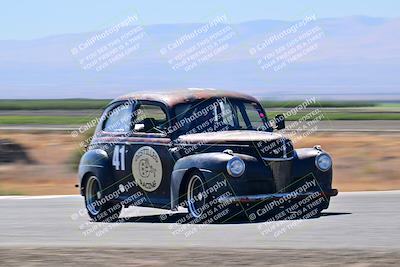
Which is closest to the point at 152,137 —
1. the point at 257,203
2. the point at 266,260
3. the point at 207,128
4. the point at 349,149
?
the point at 207,128

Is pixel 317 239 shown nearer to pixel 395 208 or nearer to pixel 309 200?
pixel 309 200

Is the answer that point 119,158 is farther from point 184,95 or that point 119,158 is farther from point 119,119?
point 184,95

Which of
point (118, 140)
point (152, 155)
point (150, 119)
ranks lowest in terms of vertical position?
point (152, 155)

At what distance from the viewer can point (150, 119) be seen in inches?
590

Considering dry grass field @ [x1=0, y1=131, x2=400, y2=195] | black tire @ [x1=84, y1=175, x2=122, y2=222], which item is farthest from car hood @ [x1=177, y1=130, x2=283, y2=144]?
dry grass field @ [x1=0, y1=131, x2=400, y2=195]

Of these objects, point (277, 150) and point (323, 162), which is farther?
point (323, 162)

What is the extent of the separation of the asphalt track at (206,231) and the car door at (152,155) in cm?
42

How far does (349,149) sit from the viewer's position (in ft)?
116

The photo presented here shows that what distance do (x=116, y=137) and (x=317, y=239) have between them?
4332mm

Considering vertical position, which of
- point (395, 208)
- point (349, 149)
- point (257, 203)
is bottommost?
point (349, 149)

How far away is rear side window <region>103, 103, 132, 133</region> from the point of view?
15391 mm

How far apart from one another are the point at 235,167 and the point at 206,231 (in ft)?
3.19

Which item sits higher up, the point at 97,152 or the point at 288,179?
the point at 97,152

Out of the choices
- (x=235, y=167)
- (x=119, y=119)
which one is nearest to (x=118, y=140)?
(x=119, y=119)
